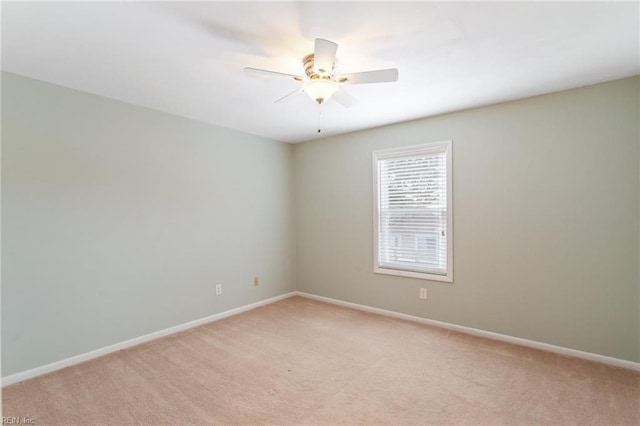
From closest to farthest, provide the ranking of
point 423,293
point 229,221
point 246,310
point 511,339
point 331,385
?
point 331,385 < point 511,339 < point 423,293 < point 229,221 < point 246,310

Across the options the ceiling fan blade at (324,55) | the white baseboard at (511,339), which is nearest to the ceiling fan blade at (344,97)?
the ceiling fan blade at (324,55)

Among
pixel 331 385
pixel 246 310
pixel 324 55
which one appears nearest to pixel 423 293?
pixel 331 385

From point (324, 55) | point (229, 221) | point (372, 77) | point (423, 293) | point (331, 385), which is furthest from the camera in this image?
point (229, 221)

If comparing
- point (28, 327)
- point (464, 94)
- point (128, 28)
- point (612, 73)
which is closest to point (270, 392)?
point (28, 327)

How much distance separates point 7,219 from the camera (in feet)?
7.61

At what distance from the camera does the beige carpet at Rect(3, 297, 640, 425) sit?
1.95 metres

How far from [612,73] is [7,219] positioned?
4.85m

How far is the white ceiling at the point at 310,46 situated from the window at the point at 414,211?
2.62ft

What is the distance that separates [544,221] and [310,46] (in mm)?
2582

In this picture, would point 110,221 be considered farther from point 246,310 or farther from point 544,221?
point 544,221

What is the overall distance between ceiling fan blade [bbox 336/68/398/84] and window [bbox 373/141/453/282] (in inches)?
67.2

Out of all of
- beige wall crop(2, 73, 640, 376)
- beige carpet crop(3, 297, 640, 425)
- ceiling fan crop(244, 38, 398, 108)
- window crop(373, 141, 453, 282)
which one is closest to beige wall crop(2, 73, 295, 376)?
beige wall crop(2, 73, 640, 376)

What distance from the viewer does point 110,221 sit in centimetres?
287

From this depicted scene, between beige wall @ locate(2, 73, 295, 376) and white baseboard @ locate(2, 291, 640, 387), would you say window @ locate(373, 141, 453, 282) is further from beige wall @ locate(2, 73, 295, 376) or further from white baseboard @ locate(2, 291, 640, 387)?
beige wall @ locate(2, 73, 295, 376)
